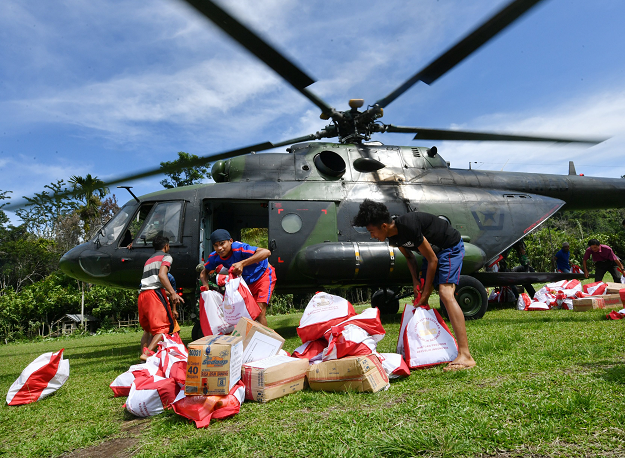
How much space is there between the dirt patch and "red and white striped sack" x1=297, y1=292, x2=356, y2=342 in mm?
1457

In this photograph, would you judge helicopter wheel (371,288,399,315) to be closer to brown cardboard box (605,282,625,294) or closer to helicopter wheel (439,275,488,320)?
helicopter wheel (439,275,488,320)

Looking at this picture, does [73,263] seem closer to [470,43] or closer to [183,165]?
[183,165]

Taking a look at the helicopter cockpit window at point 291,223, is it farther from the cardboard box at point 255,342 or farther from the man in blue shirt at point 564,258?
the man in blue shirt at point 564,258

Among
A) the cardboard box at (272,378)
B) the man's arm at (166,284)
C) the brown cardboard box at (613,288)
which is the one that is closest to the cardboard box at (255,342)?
the cardboard box at (272,378)

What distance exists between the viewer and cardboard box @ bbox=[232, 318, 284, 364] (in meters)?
3.06

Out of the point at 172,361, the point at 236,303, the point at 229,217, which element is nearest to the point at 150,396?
the point at 172,361

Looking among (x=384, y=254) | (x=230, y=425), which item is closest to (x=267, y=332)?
(x=230, y=425)

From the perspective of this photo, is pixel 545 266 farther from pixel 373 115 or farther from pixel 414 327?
pixel 414 327

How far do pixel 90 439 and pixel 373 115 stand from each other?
6329 millimetres

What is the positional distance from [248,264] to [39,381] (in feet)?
7.35

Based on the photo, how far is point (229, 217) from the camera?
750 cm

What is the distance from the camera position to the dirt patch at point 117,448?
82.5 inches

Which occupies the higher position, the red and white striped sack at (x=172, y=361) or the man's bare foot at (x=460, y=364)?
the red and white striped sack at (x=172, y=361)

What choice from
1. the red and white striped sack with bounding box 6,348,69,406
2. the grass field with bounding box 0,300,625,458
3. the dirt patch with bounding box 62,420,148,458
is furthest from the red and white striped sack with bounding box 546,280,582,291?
the red and white striped sack with bounding box 6,348,69,406
